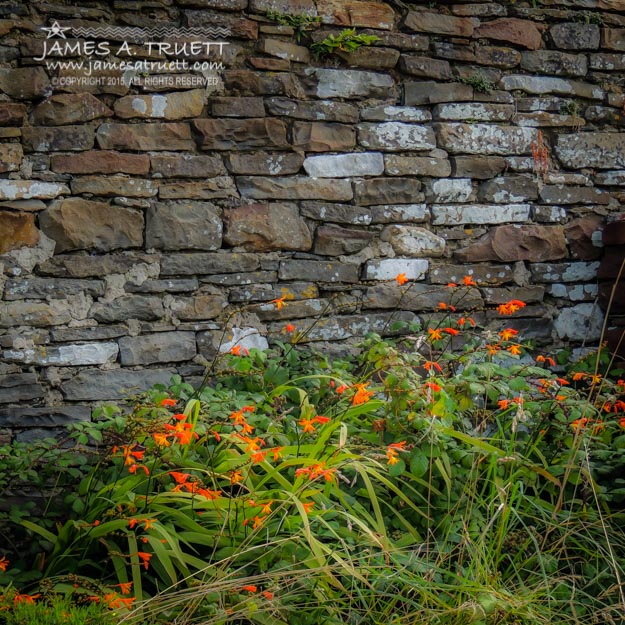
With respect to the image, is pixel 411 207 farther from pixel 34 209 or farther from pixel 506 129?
pixel 34 209

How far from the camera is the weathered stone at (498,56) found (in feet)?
12.3

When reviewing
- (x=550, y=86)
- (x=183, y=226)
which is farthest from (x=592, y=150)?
(x=183, y=226)

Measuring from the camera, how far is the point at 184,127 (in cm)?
333

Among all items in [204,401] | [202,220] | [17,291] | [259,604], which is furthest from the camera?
[202,220]

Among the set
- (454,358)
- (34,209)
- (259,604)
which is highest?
(34,209)

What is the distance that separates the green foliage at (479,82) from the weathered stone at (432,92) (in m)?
0.04

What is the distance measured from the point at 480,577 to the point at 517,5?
9.34ft

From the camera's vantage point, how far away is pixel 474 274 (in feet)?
12.4

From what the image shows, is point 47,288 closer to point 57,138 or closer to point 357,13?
point 57,138

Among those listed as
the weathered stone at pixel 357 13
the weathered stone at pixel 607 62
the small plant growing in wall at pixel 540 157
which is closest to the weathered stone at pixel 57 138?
Result: the weathered stone at pixel 357 13

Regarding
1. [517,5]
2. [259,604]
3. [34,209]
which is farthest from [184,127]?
[259,604]

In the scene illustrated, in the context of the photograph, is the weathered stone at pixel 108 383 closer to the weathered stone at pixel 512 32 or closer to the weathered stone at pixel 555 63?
the weathered stone at pixel 512 32

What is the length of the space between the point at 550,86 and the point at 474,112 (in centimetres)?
46

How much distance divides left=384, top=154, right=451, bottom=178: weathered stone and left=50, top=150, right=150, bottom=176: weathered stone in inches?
44.5
